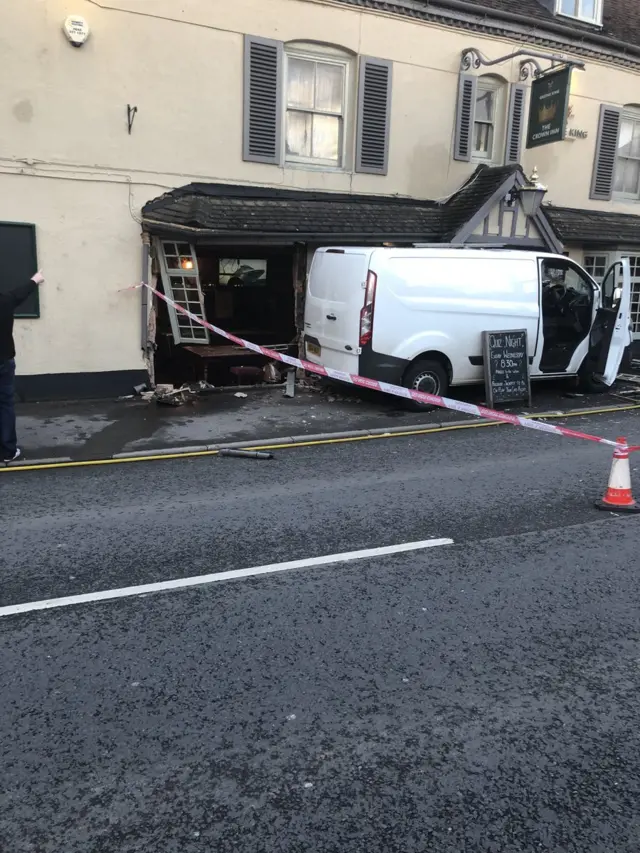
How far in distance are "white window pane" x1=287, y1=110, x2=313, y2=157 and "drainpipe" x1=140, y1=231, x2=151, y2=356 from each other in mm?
3177

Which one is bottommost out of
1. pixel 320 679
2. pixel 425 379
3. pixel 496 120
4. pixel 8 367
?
pixel 320 679

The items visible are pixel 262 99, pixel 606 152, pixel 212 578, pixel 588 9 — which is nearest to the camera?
pixel 212 578

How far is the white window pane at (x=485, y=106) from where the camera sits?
44.3 ft

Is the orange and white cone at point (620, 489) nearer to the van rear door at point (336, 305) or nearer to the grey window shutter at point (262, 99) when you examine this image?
the van rear door at point (336, 305)

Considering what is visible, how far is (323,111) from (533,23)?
471 centimetres

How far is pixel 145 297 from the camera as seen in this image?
35.4 ft

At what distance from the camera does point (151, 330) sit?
10969 millimetres

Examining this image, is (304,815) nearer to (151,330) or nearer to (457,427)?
(457,427)

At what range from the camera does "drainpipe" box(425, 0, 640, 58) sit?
12.2m

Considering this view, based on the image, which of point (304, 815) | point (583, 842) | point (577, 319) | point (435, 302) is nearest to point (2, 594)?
point (304, 815)

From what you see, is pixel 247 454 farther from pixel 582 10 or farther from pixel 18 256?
pixel 582 10

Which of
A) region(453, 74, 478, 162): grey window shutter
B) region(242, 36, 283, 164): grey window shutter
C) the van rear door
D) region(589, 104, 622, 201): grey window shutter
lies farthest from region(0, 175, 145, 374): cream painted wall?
region(589, 104, 622, 201): grey window shutter

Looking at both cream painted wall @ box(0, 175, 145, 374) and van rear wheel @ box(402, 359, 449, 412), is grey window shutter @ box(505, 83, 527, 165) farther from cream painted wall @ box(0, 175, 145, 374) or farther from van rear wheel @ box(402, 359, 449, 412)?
cream painted wall @ box(0, 175, 145, 374)

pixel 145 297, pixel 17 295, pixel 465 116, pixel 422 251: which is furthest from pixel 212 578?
pixel 465 116
